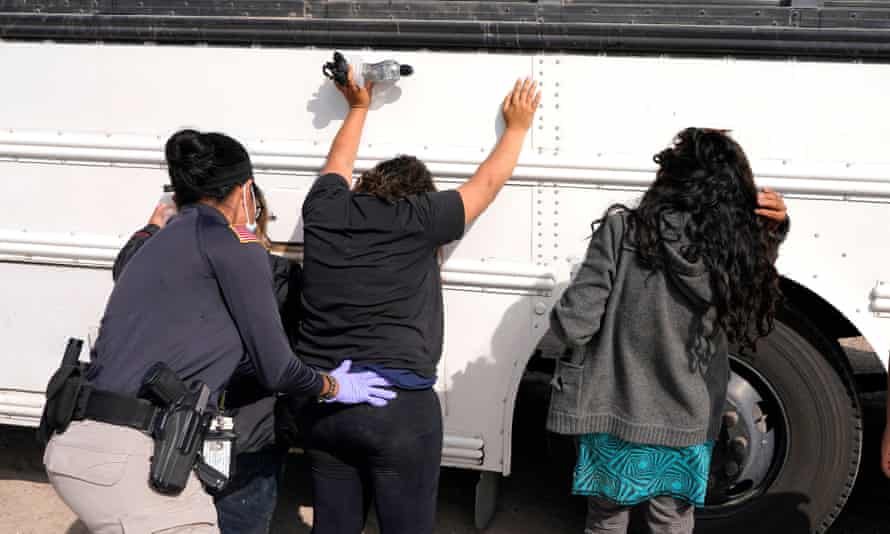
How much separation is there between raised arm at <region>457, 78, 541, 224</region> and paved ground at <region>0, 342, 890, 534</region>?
1.03 m

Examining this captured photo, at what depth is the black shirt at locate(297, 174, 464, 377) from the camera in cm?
266

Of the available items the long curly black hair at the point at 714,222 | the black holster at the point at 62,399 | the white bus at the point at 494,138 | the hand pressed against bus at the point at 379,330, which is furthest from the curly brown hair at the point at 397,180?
the black holster at the point at 62,399

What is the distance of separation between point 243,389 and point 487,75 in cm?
126

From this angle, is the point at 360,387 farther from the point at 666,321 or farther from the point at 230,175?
the point at 666,321

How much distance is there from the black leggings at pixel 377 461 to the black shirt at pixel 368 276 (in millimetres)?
134

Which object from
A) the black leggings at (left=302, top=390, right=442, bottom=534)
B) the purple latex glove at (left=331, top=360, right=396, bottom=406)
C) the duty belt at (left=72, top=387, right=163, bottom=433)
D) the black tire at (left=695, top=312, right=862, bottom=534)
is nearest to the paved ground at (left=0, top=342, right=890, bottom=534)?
the black tire at (left=695, top=312, right=862, bottom=534)

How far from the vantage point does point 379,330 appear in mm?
2680

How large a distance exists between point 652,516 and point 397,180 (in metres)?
1.20

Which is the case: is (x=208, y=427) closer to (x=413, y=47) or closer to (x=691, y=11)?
(x=413, y=47)

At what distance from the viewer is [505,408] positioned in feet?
10.7

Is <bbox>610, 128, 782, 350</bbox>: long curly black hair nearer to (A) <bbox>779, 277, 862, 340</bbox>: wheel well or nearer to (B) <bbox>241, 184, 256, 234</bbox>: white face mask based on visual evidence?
(A) <bbox>779, 277, 862, 340</bbox>: wheel well

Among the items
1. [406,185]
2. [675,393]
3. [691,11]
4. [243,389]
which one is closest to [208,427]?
[243,389]

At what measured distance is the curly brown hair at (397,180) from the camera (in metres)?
2.73

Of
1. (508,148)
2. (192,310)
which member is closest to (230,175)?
(192,310)
